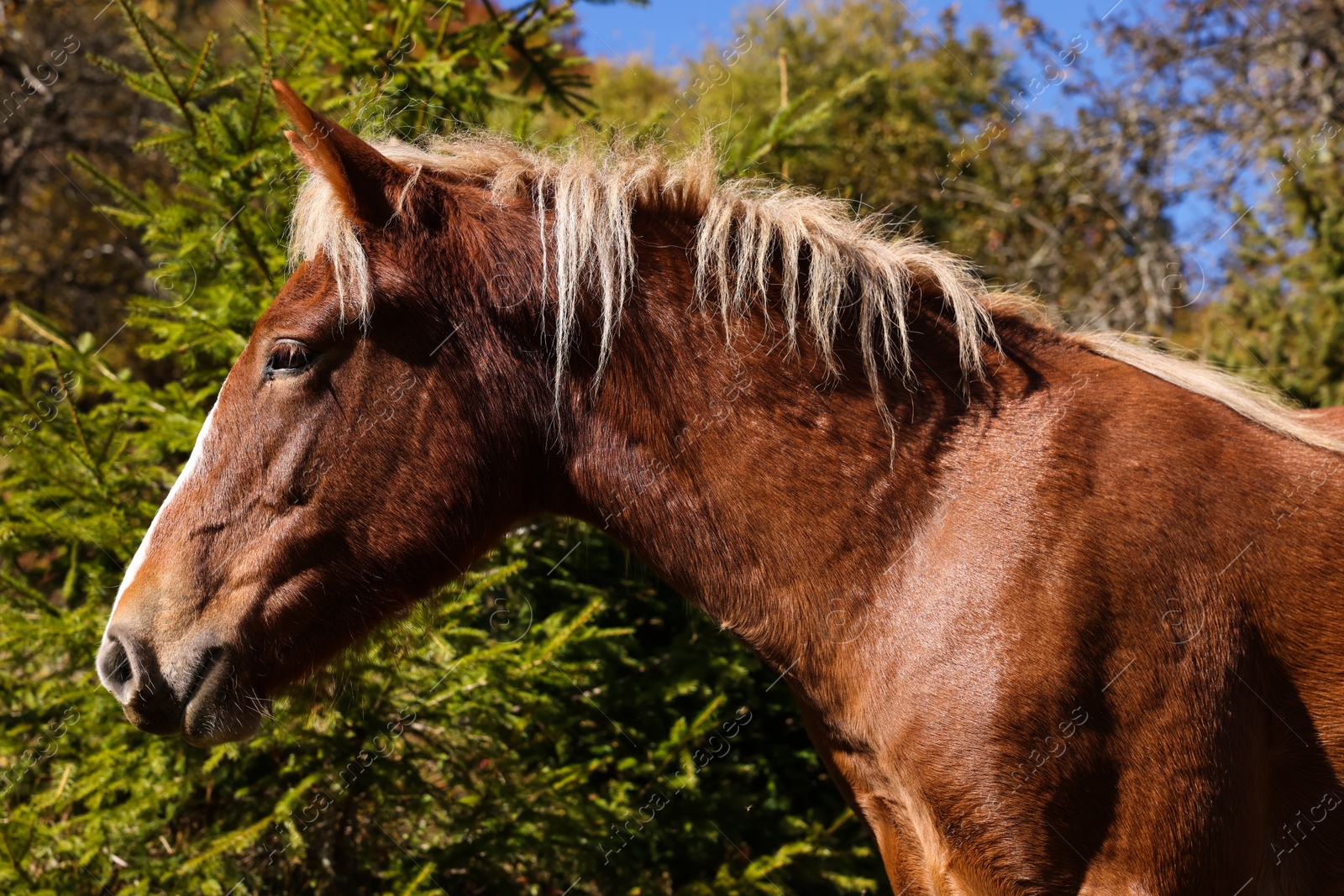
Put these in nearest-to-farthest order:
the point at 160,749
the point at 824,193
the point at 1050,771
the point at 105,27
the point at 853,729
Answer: the point at 1050,771, the point at 853,729, the point at 824,193, the point at 160,749, the point at 105,27

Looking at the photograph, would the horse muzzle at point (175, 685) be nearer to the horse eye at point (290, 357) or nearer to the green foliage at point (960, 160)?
the horse eye at point (290, 357)

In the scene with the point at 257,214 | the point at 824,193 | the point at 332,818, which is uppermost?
the point at 257,214

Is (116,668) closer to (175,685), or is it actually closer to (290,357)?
(175,685)

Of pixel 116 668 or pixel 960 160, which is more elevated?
pixel 960 160

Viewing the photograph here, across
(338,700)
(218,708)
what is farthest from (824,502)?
(338,700)

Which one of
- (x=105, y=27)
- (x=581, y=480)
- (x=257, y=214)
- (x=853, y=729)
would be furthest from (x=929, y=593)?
(x=105, y=27)

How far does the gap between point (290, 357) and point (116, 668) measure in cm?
81

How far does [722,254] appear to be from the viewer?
6.81 feet

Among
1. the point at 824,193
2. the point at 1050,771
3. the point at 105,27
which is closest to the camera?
the point at 1050,771

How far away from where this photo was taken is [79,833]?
314 centimetres

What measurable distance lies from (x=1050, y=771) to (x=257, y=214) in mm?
3324

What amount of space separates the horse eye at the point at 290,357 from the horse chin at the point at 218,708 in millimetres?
671

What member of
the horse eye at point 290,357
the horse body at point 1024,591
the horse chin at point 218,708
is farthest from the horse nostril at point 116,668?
the horse body at point 1024,591

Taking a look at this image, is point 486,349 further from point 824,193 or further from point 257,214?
point 257,214
